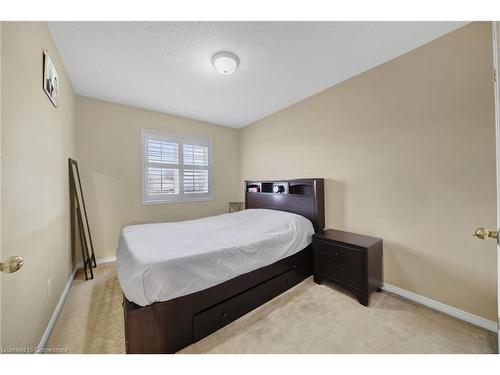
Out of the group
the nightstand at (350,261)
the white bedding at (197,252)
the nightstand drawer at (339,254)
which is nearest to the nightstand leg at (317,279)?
the nightstand at (350,261)

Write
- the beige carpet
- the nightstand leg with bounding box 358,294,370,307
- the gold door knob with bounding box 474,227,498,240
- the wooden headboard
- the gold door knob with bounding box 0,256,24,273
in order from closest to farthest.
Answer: the gold door knob with bounding box 0,256,24,273 < the gold door knob with bounding box 474,227,498,240 < the beige carpet < the nightstand leg with bounding box 358,294,370,307 < the wooden headboard

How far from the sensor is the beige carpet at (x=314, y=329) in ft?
4.38

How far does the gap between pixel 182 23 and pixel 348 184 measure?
2.32 m

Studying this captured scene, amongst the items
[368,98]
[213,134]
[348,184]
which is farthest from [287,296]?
[213,134]

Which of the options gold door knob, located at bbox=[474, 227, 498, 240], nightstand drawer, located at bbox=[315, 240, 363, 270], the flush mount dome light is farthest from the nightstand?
the flush mount dome light

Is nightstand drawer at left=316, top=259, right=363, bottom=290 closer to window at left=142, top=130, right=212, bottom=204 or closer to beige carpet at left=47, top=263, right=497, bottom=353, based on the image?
→ beige carpet at left=47, top=263, right=497, bottom=353

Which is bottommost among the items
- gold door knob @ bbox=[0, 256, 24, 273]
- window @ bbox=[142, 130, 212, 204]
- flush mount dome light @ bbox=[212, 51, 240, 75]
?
gold door knob @ bbox=[0, 256, 24, 273]

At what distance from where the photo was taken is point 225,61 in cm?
182

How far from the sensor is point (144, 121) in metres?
3.14

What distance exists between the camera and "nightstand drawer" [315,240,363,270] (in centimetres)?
183

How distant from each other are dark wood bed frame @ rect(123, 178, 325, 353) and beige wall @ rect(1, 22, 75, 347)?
0.55 meters

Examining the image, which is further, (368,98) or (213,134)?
(213,134)
